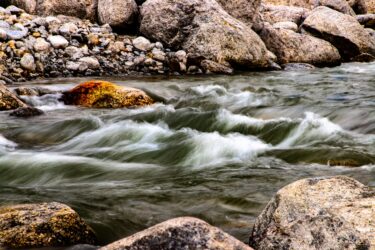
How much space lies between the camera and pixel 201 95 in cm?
1084

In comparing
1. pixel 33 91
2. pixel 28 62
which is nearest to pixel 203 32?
pixel 28 62

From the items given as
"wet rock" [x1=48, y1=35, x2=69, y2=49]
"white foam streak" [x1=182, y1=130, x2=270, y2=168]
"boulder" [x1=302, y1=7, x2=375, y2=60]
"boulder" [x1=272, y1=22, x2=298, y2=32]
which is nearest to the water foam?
"wet rock" [x1=48, y1=35, x2=69, y2=49]

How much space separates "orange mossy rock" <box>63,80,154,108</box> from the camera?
988 centimetres

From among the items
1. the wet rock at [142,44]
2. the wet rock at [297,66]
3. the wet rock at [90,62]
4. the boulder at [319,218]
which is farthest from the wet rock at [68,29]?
the boulder at [319,218]

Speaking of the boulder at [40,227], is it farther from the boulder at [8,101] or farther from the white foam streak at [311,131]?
the boulder at [8,101]

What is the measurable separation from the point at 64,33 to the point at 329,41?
356 inches

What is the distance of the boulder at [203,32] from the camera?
14.0 metres

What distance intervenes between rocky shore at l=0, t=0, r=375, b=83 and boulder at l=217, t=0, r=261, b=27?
0.11 ft

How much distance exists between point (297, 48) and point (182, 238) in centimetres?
1426

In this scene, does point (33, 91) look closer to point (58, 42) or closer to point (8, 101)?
point (8, 101)

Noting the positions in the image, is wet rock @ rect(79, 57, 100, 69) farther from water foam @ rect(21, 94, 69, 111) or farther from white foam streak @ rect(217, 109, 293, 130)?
white foam streak @ rect(217, 109, 293, 130)

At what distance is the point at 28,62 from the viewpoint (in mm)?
12398

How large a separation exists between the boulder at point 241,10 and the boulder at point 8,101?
29.1 feet

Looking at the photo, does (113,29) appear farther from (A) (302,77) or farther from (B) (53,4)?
(A) (302,77)
